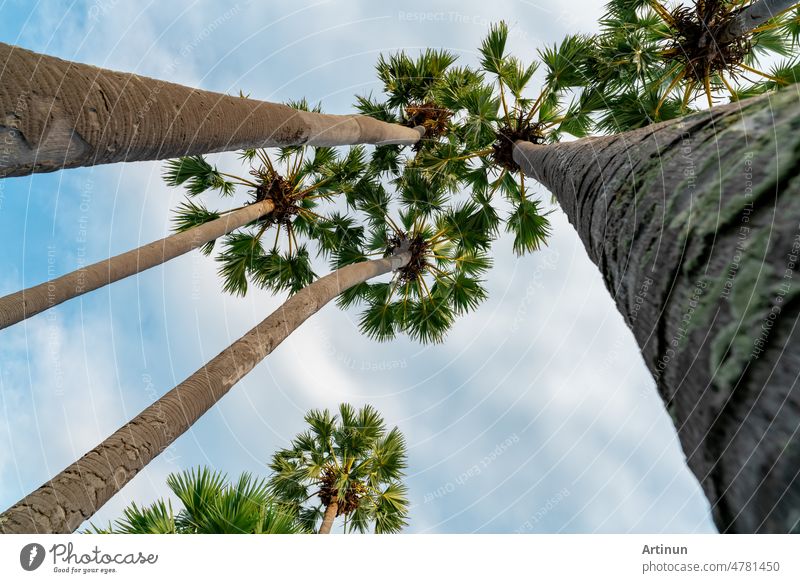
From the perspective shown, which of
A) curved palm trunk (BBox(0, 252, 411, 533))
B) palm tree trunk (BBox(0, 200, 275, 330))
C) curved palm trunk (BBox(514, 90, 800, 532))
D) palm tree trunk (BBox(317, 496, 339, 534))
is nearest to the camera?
curved palm trunk (BBox(514, 90, 800, 532))

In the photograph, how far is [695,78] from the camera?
5.57 m

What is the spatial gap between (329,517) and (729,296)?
8.69 m

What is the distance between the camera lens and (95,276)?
17.8ft

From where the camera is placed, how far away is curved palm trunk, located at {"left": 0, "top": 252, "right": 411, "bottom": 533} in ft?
7.64

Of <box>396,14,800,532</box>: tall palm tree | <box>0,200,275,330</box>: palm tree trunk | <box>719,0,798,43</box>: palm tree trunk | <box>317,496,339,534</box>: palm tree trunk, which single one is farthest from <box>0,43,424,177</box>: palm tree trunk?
<box>317,496,339,534</box>: palm tree trunk

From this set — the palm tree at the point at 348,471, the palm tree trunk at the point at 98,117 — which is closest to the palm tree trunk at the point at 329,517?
the palm tree at the point at 348,471

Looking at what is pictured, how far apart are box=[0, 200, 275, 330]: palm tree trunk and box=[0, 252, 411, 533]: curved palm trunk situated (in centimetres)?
254

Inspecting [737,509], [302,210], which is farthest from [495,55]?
[737,509]

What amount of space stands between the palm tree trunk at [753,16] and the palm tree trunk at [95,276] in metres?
8.13

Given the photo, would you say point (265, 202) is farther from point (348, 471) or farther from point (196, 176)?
point (348, 471)

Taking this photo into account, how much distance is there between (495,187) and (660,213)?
766cm

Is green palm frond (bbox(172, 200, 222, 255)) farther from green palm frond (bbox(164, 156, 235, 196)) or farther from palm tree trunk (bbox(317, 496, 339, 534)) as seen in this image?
palm tree trunk (bbox(317, 496, 339, 534))

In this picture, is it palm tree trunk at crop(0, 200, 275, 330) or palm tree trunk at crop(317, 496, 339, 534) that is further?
palm tree trunk at crop(317, 496, 339, 534)
